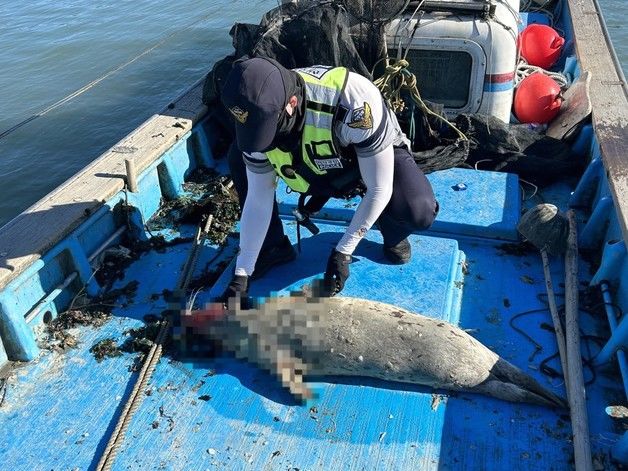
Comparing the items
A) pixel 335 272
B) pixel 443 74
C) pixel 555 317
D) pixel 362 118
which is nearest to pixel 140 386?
pixel 335 272

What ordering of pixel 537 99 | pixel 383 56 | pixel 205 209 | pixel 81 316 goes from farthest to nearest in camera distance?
pixel 537 99 → pixel 383 56 → pixel 205 209 → pixel 81 316

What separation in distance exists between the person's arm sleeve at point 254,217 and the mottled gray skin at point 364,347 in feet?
1.14

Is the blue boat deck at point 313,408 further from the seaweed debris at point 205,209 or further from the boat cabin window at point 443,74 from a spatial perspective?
the boat cabin window at point 443,74

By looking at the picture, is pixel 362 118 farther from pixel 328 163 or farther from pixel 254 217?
pixel 254 217

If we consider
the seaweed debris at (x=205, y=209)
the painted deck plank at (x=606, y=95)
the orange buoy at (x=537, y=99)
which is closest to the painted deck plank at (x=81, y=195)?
the seaweed debris at (x=205, y=209)

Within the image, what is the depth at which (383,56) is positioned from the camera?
15.4ft

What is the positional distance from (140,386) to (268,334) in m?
0.73

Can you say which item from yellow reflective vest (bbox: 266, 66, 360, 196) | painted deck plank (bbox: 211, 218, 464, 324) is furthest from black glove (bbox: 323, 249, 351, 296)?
yellow reflective vest (bbox: 266, 66, 360, 196)

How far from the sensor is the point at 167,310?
3609 millimetres

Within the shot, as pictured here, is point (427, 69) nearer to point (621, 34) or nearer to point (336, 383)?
point (336, 383)

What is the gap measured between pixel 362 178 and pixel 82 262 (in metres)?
1.85

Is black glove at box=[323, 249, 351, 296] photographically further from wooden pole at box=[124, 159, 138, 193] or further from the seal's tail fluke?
wooden pole at box=[124, 159, 138, 193]

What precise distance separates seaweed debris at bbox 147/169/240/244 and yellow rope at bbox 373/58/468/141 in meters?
1.43

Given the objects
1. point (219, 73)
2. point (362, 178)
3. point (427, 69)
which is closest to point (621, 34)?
point (427, 69)
